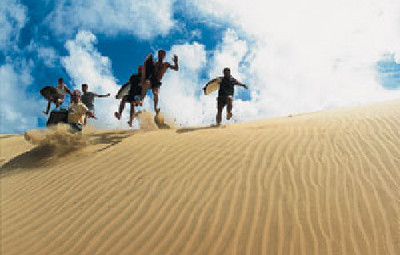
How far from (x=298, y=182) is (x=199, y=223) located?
151cm

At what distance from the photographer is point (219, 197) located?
392 centimetres

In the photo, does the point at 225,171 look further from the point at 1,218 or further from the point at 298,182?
the point at 1,218

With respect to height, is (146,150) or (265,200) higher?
(146,150)

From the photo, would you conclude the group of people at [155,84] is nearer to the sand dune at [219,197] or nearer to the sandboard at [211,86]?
the sandboard at [211,86]

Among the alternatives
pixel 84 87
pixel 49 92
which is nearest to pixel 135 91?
pixel 84 87

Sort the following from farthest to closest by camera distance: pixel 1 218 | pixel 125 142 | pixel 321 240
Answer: pixel 125 142 → pixel 1 218 → pixel 321 240

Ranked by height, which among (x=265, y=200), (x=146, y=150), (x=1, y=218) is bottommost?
(x=1, y=218)

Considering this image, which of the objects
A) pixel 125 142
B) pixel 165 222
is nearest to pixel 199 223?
pixel 165 222

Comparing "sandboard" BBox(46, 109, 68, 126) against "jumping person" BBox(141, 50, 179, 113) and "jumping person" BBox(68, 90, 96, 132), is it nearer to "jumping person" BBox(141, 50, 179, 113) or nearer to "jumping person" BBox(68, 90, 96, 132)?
"jumping person" BBox(68, 90, 96, 132)

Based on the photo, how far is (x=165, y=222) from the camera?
361 cm

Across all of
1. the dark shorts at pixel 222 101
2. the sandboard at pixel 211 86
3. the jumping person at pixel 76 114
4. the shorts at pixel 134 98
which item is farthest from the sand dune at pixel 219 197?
the sandboard at pixel 211 86

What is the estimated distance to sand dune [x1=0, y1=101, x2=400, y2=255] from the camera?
3.22 meters

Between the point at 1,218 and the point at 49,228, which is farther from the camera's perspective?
the point at 1,218

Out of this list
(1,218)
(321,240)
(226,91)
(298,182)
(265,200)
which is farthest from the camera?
(226,91)
